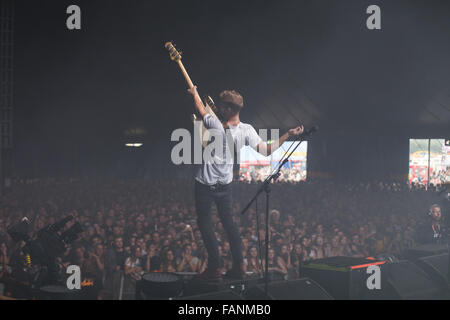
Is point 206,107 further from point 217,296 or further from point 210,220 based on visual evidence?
point 217,296

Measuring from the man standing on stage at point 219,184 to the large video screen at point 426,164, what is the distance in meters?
15.2

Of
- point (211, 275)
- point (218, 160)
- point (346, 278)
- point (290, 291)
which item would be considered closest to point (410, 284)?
point (346, 278)

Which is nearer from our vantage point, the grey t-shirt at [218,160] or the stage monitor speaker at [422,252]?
the grey t-shirt at [218,160]

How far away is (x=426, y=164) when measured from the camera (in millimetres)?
17297

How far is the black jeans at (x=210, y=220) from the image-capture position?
346 cm

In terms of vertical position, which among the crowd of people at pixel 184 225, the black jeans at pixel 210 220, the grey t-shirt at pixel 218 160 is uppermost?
the grey t-shirt at pixel 218 160

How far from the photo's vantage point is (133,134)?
1472 cm

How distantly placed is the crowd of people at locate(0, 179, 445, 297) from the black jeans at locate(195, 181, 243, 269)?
582 mm

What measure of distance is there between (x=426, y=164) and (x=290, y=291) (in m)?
16.0

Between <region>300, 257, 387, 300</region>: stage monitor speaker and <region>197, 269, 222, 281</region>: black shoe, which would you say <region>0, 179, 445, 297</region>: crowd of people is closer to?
<region>300, 257, 387, 300</region>: stage monitor speaker

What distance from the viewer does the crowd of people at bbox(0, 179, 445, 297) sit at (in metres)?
6.07

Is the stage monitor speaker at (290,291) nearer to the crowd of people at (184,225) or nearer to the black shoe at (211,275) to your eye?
the black shoe at (211,275)

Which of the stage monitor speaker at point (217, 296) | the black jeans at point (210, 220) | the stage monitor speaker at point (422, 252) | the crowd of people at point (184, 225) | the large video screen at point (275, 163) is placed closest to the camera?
the stage monitor speaker at point (217, 296)

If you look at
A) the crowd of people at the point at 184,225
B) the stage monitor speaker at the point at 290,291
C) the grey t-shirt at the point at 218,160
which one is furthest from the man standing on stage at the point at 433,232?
the grey t-shirt at the point at 218,160
